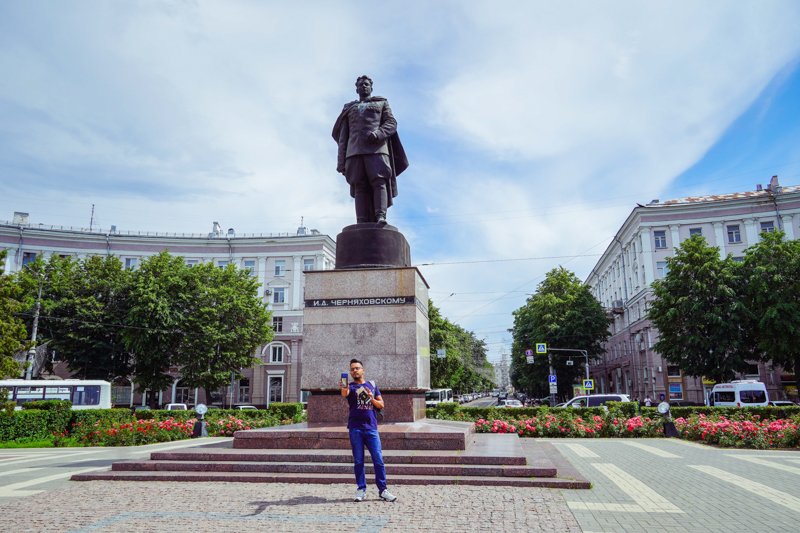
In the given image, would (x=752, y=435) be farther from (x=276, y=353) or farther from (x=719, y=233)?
(x=276, y=353)

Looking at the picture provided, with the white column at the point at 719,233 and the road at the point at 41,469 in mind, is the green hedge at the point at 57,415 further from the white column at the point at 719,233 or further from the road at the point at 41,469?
the white column at the point at 719,233

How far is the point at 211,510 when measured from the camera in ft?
20.6

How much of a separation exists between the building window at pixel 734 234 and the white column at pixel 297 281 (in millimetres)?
37890

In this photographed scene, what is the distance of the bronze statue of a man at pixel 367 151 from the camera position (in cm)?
1177

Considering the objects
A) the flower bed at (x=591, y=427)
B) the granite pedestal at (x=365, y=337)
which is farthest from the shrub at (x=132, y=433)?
the flower bed at (x=591, y=427)

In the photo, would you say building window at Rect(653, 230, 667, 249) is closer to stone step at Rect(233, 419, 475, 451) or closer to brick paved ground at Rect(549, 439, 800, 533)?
brick paved ground at Rect(549, 439, 800, 533)

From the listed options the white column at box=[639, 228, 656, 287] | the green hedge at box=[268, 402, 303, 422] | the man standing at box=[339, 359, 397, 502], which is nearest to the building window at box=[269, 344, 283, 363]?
the green hedge at box=[268, 402, 303, 422]

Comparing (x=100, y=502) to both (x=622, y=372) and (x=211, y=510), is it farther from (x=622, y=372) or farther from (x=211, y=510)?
(x=622, y=372)

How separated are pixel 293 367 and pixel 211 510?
45.5 metres

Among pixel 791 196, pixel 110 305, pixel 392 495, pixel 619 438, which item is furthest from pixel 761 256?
pixel 110 305

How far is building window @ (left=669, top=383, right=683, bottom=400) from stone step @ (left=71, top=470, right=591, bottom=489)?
4081cm

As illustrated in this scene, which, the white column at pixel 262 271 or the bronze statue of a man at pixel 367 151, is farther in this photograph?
the white column at pixel 262 271

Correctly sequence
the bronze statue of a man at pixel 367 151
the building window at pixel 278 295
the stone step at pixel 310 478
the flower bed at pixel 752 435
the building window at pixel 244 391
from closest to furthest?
1. the stone step at pixel 310 478
2. the bronze statue of a man at pixel 367 151
3. the flower bed at pixel 752 435
4. the building window at pixel 244 391
5. the building window at pixel 278 295

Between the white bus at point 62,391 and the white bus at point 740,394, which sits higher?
the white bus at point 62,391
